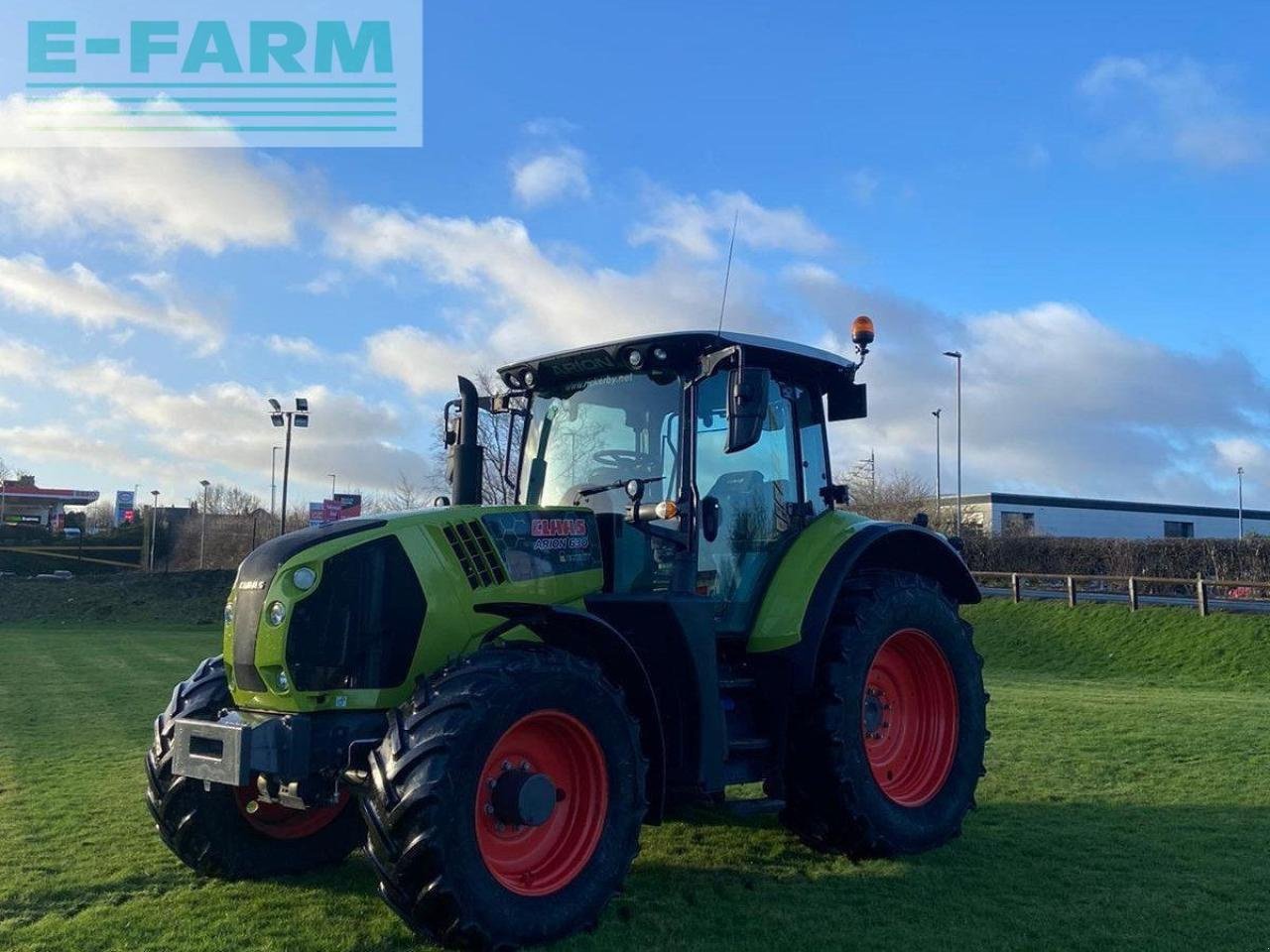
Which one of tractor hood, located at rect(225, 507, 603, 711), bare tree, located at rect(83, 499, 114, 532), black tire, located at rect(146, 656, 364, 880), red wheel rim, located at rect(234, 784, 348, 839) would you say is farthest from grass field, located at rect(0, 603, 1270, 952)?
bare tree, located at rect(83, 499, 114, 532)

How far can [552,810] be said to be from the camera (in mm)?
4531

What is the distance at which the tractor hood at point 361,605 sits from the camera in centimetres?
457

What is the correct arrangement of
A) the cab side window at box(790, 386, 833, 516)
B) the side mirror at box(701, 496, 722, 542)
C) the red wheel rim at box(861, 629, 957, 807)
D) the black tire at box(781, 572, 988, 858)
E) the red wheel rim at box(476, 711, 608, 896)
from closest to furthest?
Result: the red wheel rim at box(476, 711, 608, 896), the black tire at box(781, 572, 988, 858), the side mirror at box(701, 496, 722, 542), the red wheel rim at box(861, 629, 957, 807), the cab side window at box(790, 386, 833, 516)

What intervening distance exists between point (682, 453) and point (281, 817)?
261cm

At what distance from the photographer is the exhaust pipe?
5.78 m

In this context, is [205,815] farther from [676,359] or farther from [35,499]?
[35,499]

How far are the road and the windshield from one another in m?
19.3

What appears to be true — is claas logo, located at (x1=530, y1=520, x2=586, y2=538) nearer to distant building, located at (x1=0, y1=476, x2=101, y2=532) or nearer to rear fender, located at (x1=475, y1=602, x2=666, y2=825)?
rear fender, located at (x1=475, y1=602, x2=666, y2=825)

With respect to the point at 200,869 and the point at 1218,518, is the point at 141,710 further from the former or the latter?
the point at 1218,518

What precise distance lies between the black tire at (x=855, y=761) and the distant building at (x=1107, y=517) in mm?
39685

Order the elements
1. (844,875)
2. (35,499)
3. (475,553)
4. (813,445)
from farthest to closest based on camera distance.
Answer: (35,499) → (813,445) → (844,875) → (475,553)

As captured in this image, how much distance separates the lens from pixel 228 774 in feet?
14.2

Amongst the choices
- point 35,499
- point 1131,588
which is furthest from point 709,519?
point 35,499

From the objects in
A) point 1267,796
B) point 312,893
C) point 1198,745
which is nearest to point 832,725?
point 312,893
